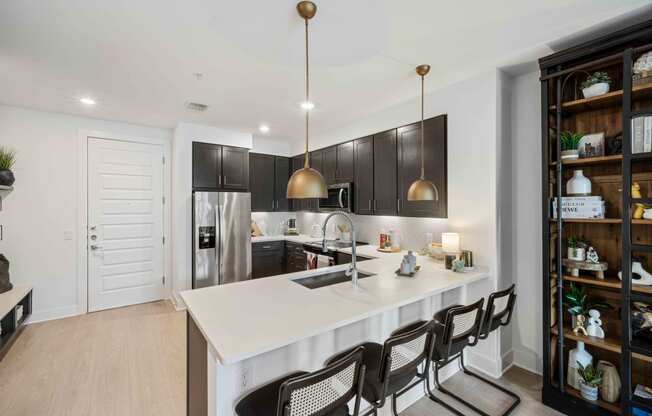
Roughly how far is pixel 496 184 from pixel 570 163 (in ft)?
1.78

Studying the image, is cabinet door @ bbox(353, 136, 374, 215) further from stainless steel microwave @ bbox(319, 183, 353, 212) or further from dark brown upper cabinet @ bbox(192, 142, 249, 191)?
dark brown upper cabinet @ bbox(192, 142, 249, 191)

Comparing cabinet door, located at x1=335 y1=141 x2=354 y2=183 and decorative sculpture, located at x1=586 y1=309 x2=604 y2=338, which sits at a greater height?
cabinet door, located at x1=335 y1=141 x2=354 y2=183

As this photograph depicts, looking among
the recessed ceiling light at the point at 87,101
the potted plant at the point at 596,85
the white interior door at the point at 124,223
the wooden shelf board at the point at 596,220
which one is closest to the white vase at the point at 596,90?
the potted plant at the point at 596,85

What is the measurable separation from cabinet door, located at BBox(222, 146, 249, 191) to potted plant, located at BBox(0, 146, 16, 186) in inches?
93.8

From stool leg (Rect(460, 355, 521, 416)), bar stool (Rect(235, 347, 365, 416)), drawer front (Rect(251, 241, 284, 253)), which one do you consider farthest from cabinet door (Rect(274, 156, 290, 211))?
bar stool (Rect(235, 347, 365, 416))

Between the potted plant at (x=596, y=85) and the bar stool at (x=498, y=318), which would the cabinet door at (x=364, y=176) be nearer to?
the bar stool at (x=498, y=318)

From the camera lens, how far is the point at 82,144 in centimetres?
392

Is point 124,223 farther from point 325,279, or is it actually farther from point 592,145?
point 592,145

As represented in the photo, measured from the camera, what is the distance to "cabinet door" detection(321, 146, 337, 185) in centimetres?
440

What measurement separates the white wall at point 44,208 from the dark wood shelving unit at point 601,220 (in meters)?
5.36

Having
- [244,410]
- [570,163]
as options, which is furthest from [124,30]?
[570,163]

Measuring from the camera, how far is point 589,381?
2.02 meters

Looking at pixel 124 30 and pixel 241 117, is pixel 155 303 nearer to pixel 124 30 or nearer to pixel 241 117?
pixel 241 117

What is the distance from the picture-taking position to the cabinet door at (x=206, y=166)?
13.9 feet
